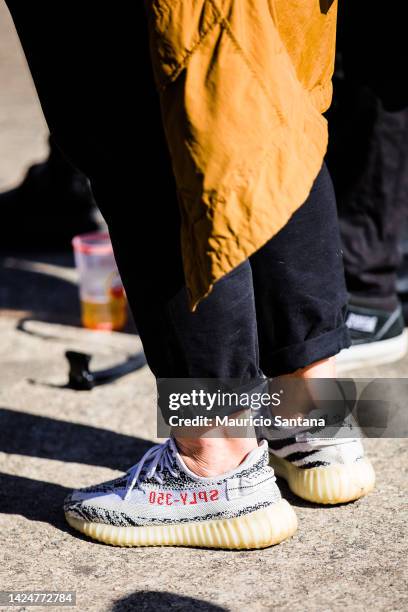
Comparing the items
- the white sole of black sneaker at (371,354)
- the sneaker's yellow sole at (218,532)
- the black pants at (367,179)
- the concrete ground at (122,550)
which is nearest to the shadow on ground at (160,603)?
the concrete ground at (122,550)

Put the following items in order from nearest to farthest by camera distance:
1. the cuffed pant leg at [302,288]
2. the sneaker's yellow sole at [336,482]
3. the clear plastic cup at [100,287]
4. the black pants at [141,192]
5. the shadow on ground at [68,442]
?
the black pants at [141,192]
the cuffed pant leg at [302,288]
the sneaker's yellow sole at [336,482]
the shadow on ground at [68,442]
the clear plastic cup at [100,287]

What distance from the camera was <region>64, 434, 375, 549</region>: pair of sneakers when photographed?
5.37ft

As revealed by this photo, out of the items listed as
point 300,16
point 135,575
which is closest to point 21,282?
point 135,575

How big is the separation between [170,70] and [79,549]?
36.4 inches

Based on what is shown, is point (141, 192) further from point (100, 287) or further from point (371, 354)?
point (100, 287)

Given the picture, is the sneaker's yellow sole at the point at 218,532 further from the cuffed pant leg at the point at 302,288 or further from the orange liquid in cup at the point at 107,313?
A: the orange liquid in cup at the point at 107,313

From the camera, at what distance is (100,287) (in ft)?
9.45

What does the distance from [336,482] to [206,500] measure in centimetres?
28

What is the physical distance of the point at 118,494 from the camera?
1724 millimetres

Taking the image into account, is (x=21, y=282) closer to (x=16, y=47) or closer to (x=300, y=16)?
(x=300, y=16)

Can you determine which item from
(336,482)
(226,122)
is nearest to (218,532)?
(336,482)

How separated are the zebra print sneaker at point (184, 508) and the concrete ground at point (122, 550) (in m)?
0.03

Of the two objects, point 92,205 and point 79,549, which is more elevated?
point 79,549

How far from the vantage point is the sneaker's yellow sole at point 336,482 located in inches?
69.6
